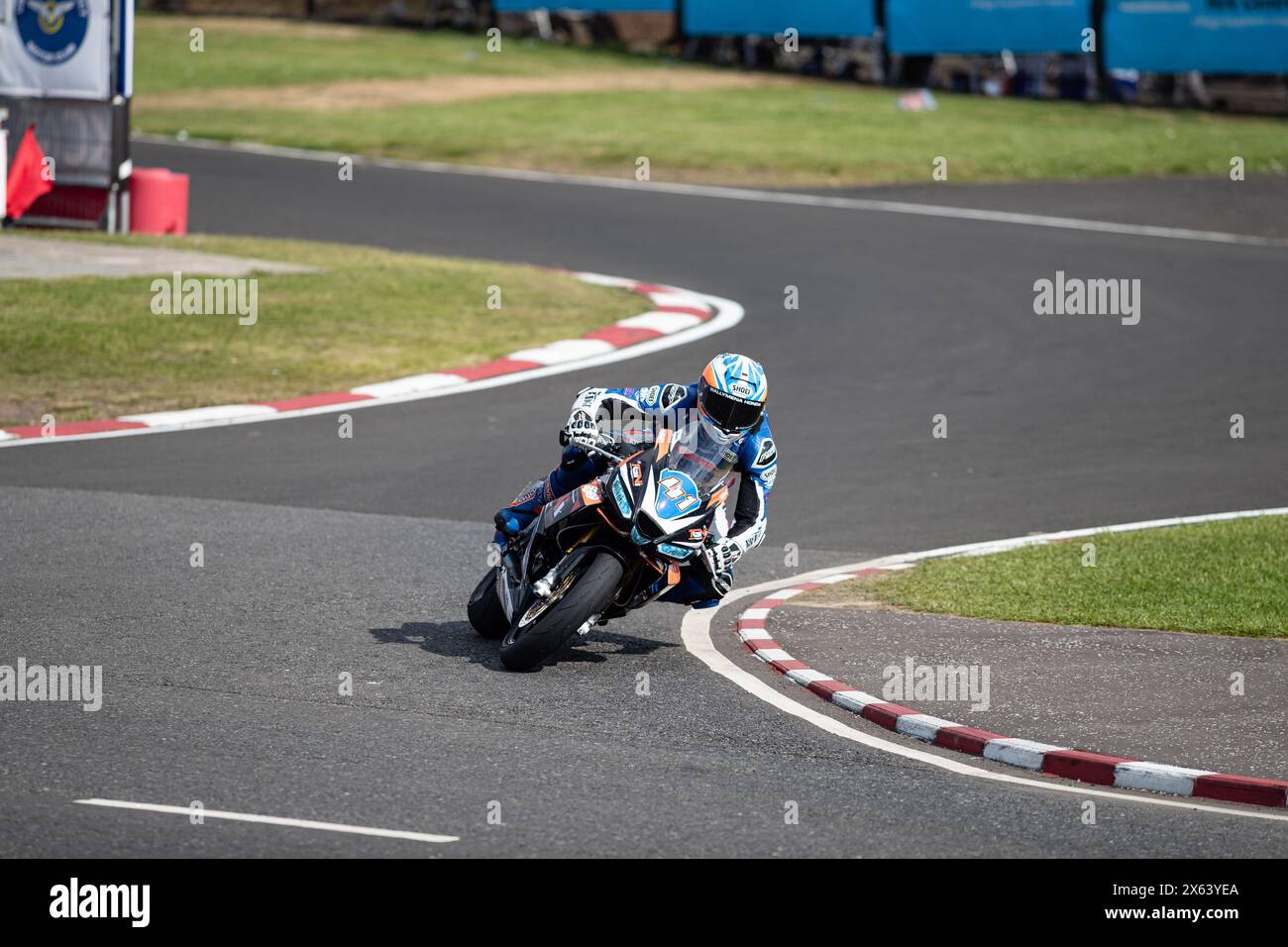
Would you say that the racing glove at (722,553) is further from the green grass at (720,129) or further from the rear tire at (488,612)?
the green grass at (720,129)

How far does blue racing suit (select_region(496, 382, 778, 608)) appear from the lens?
954 centimetres

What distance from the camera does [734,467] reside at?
377 inches

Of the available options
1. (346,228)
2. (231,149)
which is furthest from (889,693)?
(231,149)

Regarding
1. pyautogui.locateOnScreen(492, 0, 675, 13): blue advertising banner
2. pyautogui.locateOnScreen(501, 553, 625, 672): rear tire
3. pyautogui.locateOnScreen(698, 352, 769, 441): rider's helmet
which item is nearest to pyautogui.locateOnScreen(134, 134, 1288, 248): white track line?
pyautogui.locateOnScreen(492, 0, 675, 13): blue advertising banner

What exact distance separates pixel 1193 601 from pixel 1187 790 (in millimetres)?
3343

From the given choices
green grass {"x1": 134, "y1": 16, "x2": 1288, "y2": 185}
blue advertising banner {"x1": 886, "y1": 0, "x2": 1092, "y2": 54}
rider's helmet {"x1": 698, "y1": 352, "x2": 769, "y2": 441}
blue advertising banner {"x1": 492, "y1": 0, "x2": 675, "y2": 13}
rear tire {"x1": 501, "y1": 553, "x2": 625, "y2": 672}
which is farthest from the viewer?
blue advertising banner {"x1": 492, "y1": 0, "x2": 675, "y2": 13}

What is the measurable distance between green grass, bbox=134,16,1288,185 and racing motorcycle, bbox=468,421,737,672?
68.2 feet

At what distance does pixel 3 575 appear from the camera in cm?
1057

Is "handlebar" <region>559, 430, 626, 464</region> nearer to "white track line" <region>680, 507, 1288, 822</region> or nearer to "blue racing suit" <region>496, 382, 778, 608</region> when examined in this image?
"blue racing suit" <region>496, 382, 778, 608</region>

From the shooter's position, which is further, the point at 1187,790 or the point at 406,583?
the point at 406,583

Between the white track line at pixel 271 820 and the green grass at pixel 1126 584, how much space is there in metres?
4.70

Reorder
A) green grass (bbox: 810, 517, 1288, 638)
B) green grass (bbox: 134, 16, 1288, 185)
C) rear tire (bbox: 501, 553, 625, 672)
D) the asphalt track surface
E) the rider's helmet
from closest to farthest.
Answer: the asphalt track surface < rear tire (bbox: 501, 553, 625, 672) < the rider's helmet < green grass (bbox: 810, 517, 1288, 638) < green grass (bbox: 134, 16, 1288, 185)

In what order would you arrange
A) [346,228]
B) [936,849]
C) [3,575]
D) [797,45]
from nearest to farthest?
1. [936,849]
2. [3,575]
3. [346,228]
4. [797,45]
